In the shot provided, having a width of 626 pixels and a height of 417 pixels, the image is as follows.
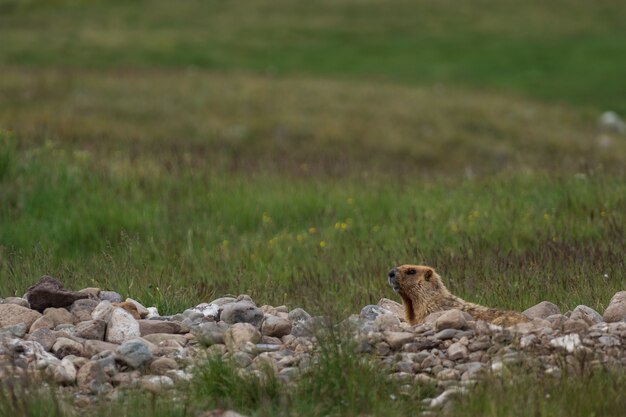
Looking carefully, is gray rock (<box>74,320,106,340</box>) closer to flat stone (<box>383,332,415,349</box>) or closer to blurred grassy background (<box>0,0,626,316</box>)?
blurred grassy background (<box>0,0,626,316</box>)

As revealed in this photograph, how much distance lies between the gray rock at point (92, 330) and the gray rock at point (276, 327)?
1171mm

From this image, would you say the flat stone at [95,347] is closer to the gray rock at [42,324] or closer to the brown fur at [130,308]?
the gray rock at [42,324]

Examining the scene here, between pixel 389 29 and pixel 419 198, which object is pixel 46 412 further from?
pixel 389 29

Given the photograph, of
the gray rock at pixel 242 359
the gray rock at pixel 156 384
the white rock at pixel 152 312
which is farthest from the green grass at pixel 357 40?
the gray rock at pixel 156 384

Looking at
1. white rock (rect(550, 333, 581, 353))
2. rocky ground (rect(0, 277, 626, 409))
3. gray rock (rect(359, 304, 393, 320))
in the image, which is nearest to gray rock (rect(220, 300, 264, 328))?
rocky ground (rect(0, 277, 626, 409))

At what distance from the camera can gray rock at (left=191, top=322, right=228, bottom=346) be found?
722 centimetres

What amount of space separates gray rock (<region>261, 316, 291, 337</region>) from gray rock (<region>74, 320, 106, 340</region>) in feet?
3.84

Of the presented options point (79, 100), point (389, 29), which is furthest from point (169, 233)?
point (389, 29)

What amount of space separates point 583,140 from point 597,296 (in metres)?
19.6

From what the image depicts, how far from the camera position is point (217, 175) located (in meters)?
16.0

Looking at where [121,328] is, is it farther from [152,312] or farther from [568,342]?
[568,342]

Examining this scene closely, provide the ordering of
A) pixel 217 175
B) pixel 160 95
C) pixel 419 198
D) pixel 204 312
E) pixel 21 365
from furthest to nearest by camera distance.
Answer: pixel 160 95 → pixel 217 175 → pixel 419 198 → pixel 204 312 → pixel 21 365

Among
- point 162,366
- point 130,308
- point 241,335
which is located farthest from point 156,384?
point 130,308

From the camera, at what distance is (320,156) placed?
2120 cm
